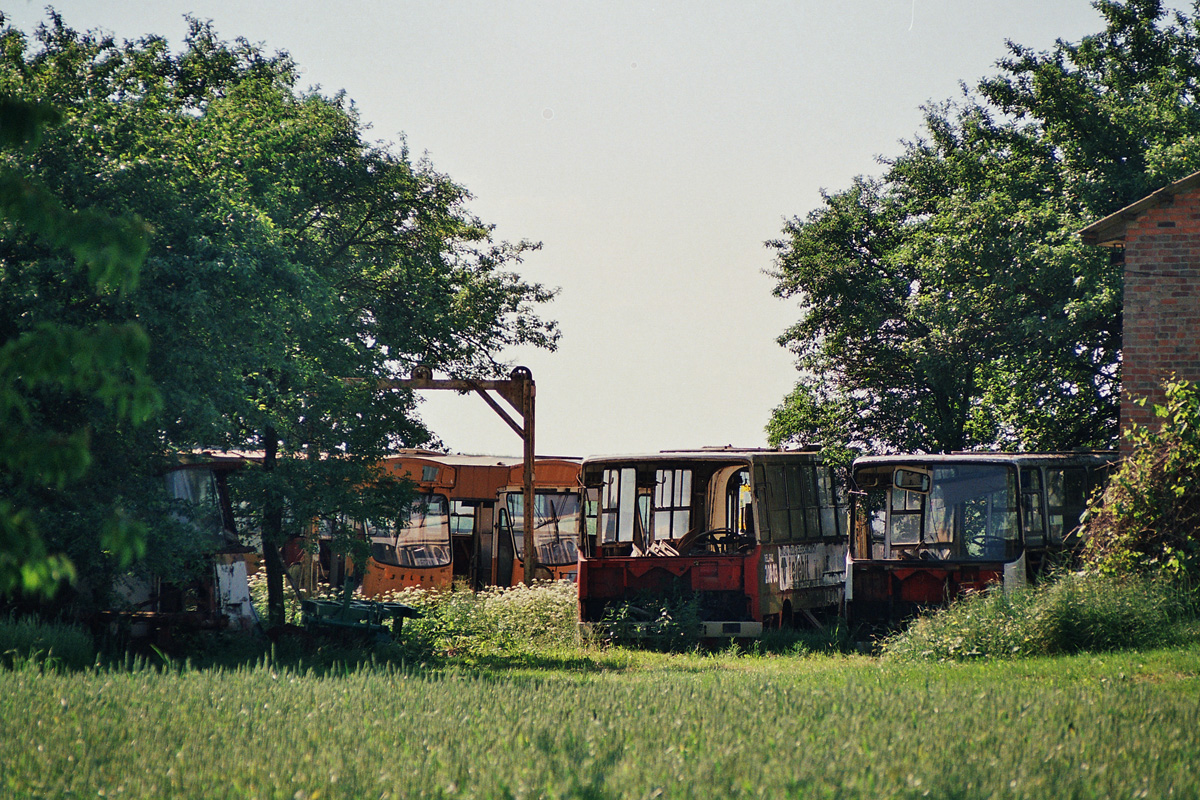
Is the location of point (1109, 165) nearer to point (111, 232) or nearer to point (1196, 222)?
point (1196, 222)

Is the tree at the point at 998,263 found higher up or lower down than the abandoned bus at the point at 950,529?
higher up

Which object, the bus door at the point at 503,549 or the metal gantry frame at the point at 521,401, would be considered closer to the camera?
the metal gantry frame at the point at 521,401

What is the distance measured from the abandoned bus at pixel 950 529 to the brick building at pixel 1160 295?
5.21 ft

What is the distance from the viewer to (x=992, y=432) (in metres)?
21.3

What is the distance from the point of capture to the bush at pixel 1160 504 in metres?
13.0

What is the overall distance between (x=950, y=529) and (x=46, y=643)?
1065cm

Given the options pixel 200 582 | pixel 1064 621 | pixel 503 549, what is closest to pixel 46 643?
pixel 200 582

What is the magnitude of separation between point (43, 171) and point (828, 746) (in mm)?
9897

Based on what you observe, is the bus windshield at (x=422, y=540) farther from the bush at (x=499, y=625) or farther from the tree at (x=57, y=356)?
the tree at (x=57, y=356)

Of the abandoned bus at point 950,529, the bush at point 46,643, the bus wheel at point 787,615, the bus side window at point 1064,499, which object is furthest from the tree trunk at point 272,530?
the bus side window at point 1064,499

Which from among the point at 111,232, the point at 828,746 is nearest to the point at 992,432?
the point at 828,746

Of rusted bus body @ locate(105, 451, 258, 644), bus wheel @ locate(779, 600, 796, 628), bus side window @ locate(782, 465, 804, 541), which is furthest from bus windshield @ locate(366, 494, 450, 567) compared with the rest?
bus wheel @ locate(779, 600, 796, 628)

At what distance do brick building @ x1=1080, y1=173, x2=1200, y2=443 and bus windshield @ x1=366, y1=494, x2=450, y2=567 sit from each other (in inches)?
585

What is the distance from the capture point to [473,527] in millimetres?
26000
